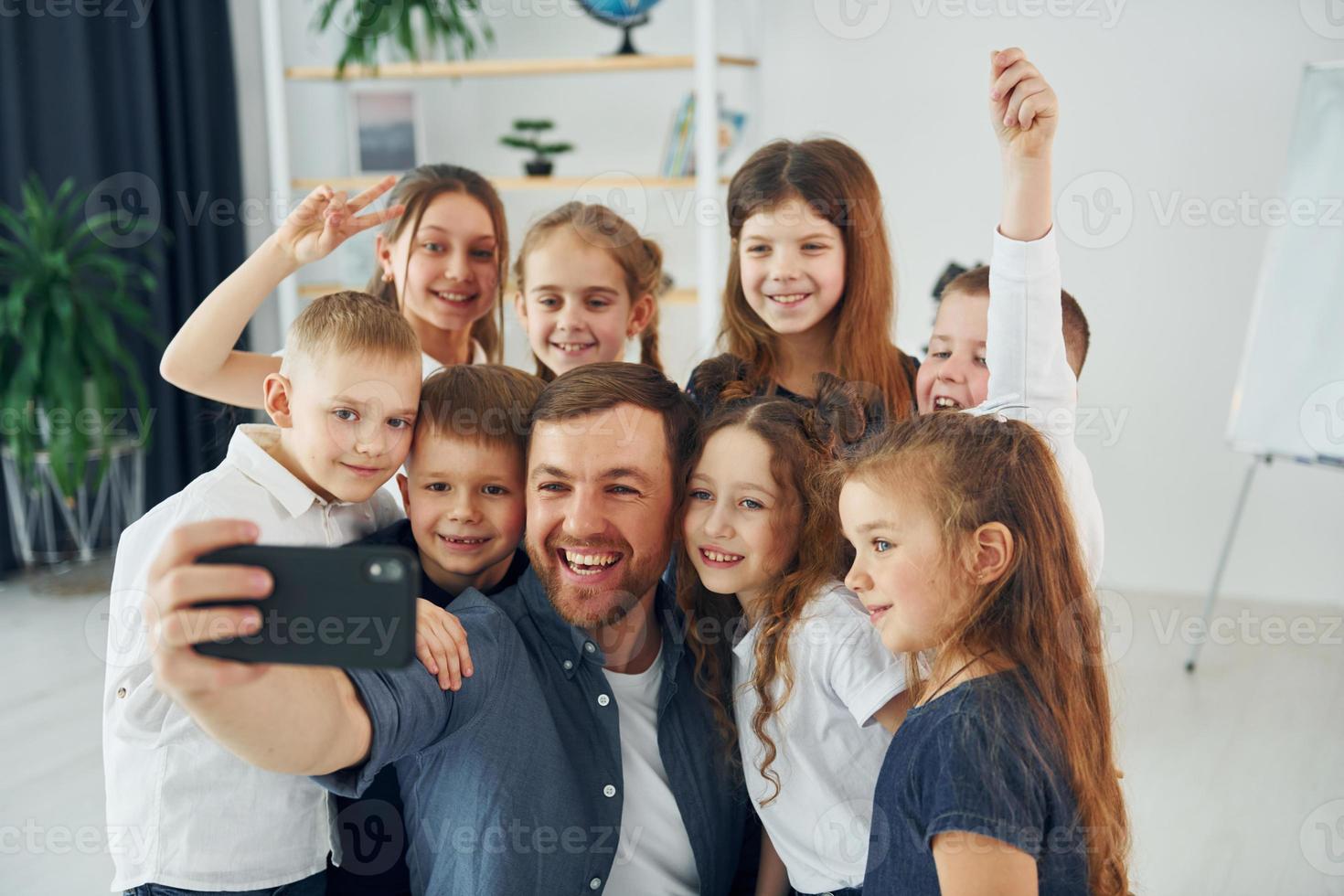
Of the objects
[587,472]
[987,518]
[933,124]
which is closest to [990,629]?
[987,518]

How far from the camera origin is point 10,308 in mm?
3744

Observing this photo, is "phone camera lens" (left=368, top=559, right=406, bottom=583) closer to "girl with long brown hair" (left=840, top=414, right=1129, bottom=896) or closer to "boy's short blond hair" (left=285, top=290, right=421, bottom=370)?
"girl with long brown hair" (left=840, top=414, right=1129, bottom=896)

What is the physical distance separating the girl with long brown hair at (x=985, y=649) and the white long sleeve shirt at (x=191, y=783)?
681 mm

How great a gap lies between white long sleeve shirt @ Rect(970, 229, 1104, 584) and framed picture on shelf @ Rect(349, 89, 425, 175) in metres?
3.76

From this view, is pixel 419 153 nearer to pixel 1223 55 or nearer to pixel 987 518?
pixel 1223 55

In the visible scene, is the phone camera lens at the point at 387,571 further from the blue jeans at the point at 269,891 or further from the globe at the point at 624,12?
the globe at the point at 624,12

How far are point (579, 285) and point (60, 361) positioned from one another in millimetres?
2657

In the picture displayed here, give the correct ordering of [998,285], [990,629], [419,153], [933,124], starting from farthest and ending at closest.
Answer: [419,153] → [933,124] → [998,285] → [990,629]

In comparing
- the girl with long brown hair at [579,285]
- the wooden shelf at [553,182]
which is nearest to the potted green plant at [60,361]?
the wooden shelf at [553,182]

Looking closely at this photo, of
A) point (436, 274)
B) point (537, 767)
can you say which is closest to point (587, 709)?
point (537, 767)

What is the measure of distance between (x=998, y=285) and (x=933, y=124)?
→ 3252mm

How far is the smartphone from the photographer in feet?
2.41

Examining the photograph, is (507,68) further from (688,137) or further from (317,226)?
(317,226)

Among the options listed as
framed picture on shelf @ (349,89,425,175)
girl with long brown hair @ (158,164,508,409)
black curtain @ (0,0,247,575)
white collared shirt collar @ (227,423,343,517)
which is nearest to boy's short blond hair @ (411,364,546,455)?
white collared shirt collar @ (227,423,343,517)
